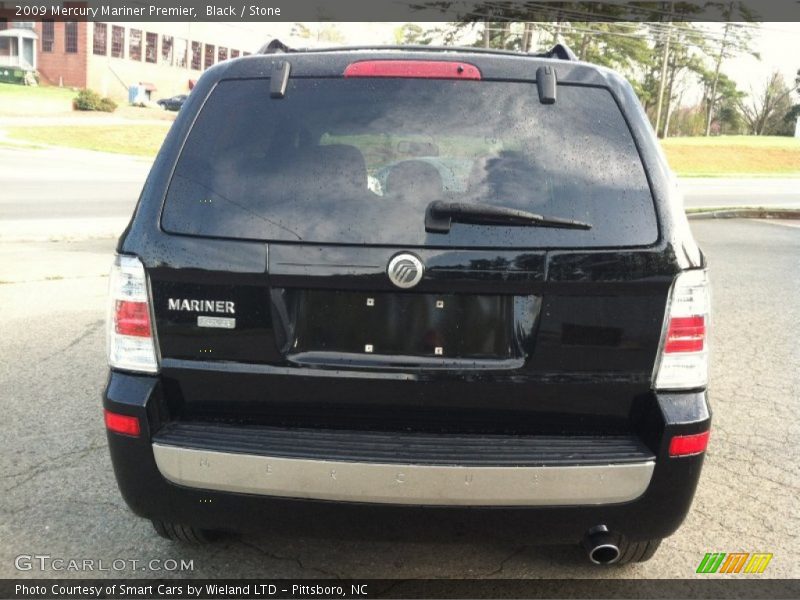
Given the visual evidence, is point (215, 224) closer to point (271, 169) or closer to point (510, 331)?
point (271, 169)

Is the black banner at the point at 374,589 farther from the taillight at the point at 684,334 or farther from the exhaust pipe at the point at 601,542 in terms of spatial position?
the taillight at the point at 684,334

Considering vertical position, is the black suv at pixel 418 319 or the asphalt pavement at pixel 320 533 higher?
the black suv at pixel 418 319

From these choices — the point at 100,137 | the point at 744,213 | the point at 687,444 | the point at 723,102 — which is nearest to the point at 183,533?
the point at 687,444

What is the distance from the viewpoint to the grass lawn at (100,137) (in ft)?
111

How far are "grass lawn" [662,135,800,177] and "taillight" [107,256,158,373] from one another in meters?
47.3

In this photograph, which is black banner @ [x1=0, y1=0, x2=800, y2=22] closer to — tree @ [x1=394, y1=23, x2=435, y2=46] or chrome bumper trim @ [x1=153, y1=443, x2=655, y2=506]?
tree @ [x1=394, y1=23, x2=435, y2=46]

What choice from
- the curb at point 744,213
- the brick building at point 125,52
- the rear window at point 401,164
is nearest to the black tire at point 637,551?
the rear window at point 401,164

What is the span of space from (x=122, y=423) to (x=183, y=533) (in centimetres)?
63

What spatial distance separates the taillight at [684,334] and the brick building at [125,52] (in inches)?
2811

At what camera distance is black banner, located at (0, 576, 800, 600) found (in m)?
2.90

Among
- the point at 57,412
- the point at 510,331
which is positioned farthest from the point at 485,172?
the point at 57,412

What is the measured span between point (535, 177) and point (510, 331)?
1.61 ft

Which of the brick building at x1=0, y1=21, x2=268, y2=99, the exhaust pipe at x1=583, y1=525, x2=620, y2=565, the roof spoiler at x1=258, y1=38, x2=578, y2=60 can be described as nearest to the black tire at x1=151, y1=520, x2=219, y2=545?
the exhaust pipe at x1=583, y1=525, x2=620, y2=565

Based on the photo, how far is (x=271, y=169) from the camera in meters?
2.56
